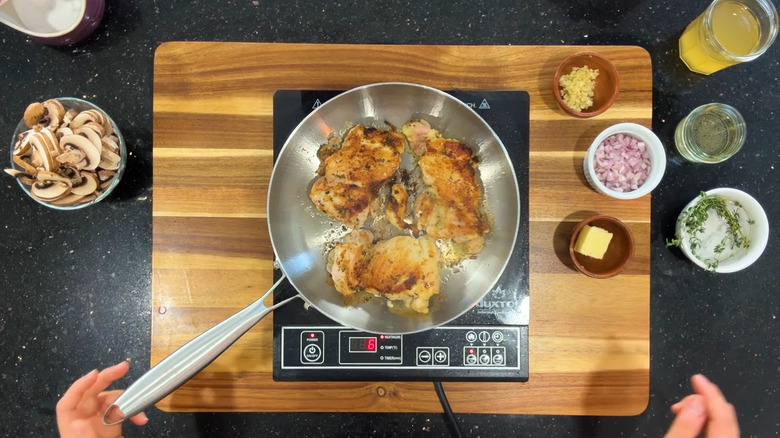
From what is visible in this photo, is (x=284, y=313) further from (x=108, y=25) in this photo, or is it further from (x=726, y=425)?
(x=726, y=425)

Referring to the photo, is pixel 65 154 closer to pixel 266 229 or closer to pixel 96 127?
pixel 96 127

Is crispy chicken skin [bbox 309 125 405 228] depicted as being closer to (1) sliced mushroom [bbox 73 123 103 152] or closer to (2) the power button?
(2) the power button

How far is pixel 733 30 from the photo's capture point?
1.06 meters

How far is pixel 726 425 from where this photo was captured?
0.94 metres

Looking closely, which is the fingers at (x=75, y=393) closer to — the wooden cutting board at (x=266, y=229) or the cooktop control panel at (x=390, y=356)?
the wooden cutting board at (x=266, y=229)

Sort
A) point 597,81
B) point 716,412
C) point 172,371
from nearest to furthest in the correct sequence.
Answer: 1. point 172,371
2. point 716,412
3. point 597,81

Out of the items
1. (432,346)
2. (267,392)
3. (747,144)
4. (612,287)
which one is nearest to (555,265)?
(612,287)

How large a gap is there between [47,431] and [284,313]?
620 mm

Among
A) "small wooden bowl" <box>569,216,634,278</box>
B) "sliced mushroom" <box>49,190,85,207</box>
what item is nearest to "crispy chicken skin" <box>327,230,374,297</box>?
"small wooden bowl" <box>569,216,634,278</box>

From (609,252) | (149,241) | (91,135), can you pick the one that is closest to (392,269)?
(609,252)

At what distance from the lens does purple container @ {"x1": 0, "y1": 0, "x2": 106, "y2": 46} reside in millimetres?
1040

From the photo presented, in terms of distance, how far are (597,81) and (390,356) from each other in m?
0.71

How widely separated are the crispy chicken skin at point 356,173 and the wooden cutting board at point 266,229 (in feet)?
0.44

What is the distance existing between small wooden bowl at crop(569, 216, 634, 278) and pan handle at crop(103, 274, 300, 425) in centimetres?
66
